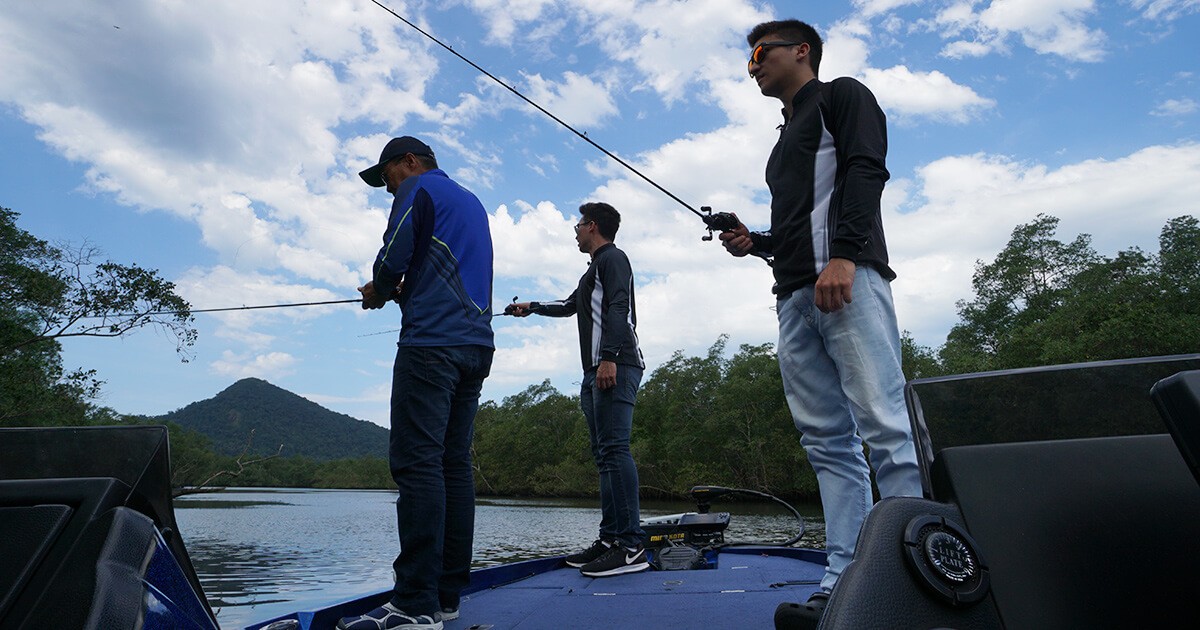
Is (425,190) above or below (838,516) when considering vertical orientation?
above

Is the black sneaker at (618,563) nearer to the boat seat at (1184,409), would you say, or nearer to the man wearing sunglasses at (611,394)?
the man wearing sunglasses at (611,394)

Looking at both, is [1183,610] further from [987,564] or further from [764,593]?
[764,593]

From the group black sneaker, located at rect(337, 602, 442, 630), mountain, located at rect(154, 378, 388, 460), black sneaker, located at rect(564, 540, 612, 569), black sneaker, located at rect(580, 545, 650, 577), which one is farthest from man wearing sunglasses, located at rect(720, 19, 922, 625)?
mountain, located at rect(154, 378, 388, 460)

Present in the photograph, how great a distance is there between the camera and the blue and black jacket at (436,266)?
2939mm

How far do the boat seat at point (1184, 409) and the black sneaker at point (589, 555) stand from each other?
395 cm

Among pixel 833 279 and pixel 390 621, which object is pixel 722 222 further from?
pixel 390 621

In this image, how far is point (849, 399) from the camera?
235 centimetres

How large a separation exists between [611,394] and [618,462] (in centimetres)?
42

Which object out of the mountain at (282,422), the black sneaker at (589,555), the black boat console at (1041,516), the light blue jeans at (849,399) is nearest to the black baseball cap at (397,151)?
the light blue jeans at (849,399)

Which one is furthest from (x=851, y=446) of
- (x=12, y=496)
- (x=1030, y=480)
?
(x=12, y=496)

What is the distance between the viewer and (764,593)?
3.34 metres

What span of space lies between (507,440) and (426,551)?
74589 mm

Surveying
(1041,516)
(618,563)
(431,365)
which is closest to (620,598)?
(618,563)

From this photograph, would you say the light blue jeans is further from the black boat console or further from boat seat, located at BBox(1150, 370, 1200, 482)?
boat seat, located at BBox(1150, 370, 1200, 482)
